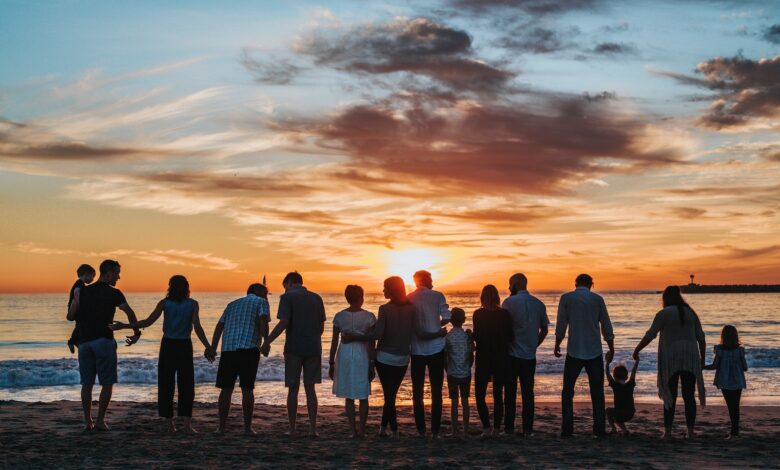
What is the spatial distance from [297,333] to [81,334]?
2.77m

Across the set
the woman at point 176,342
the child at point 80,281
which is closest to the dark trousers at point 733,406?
the woman at point 176,342

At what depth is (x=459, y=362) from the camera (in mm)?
9578

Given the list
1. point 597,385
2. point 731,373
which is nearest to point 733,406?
point 731,373

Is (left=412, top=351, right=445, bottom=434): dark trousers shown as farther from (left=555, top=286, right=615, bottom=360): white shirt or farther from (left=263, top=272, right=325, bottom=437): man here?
(left=555, top=286, right=615, bottom=360): white shirt

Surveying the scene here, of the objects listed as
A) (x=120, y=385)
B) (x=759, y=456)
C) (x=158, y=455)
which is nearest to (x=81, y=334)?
(x=158, y=455)

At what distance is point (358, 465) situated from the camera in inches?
304

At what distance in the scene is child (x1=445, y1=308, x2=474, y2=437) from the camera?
9.52 meters

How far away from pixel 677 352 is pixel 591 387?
1.19m

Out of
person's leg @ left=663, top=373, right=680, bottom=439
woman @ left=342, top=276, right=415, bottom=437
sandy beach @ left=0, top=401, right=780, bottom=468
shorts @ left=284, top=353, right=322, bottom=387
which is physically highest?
woman @ left=342, top=276, right=415, bottom=437

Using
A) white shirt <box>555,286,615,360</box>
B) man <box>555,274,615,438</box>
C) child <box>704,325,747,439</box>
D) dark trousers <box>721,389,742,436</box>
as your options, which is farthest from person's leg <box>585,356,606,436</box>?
dark trousers <box>721,389,742,436</box>

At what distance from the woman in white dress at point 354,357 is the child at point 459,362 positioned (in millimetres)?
1041

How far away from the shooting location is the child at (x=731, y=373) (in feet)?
32.0

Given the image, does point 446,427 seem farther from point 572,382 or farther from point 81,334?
point 81,334

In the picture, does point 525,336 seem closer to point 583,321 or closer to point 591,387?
point 583,321
